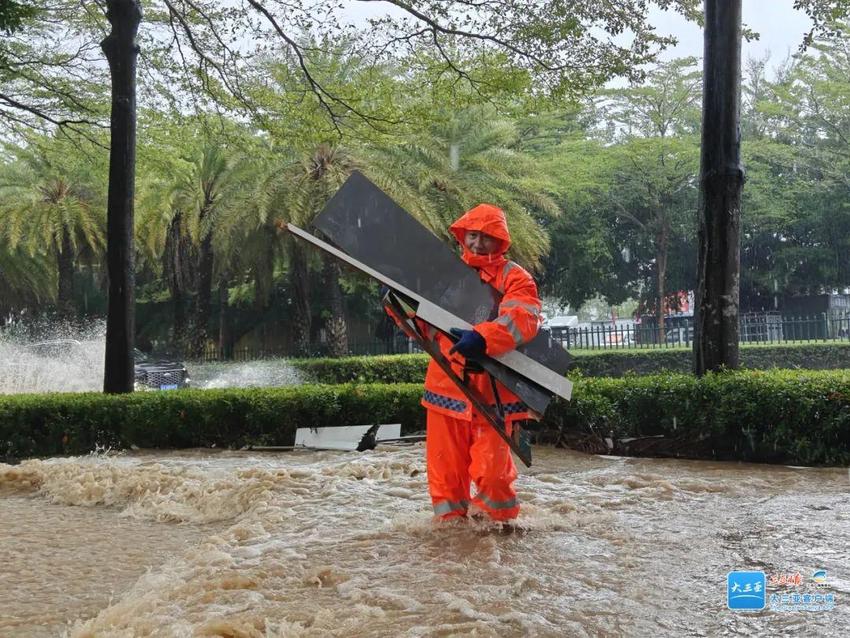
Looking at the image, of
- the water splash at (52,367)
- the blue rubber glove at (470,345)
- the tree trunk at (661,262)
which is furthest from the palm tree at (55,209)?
the blue rubber glove at (470,345)

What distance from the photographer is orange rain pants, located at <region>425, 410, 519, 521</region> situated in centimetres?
432

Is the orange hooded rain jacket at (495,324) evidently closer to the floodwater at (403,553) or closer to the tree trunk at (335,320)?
the floodwater at (403,553)

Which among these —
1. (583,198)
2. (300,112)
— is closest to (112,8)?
(300,112)

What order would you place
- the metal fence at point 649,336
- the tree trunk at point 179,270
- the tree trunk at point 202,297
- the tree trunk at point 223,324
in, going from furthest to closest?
the tree trunk at point 223,324 → the tree trunk at point 179,270 → the tree trunk at point 202,297 → the metal fence at point 649,336

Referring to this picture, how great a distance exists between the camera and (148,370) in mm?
16984

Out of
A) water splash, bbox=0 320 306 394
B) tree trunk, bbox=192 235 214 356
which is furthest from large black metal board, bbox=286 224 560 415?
tree trunk, bbox=192 235 214 356

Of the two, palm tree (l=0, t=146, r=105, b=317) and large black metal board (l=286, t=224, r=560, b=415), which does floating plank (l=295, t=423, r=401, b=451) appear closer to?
large black metal board (l=286, t=224, r=560, b=415)

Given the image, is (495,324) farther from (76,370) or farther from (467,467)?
(76,370)

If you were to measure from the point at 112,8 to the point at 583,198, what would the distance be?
2211 centimetres

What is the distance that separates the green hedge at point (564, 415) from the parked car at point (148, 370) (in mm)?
6185

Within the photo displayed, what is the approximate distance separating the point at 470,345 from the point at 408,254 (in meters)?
0.63

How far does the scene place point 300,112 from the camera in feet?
41.6

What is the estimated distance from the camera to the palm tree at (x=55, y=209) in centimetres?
2505

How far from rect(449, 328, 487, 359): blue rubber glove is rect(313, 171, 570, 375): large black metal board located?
307mm
